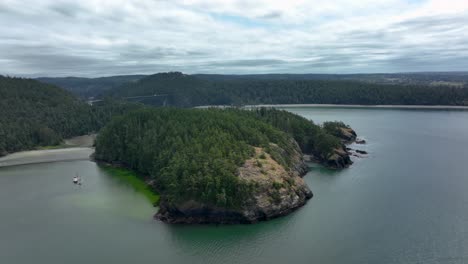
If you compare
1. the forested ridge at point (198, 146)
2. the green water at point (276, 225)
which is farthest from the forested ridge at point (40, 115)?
the green water at point (276, 225)

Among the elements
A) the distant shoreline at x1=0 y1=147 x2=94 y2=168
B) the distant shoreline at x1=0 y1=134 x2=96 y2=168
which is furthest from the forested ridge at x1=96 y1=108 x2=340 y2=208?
the distant shoreline at x1=0 y1=134 x2=96 y2=168

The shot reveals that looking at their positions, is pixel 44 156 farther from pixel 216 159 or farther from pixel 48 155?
pixel 216 159

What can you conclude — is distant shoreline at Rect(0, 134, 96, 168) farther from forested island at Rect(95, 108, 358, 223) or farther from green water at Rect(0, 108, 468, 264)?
green water at Rect(0, 108, 468, 264)

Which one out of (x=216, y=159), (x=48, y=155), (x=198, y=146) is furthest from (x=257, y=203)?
(x=48, y=155)

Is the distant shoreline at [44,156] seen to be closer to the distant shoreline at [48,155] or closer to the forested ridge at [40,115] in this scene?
the distant shoreline at [48,155]

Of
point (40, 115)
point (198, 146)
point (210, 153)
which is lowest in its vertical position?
point (40, 115)

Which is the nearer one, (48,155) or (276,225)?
(276,225)
